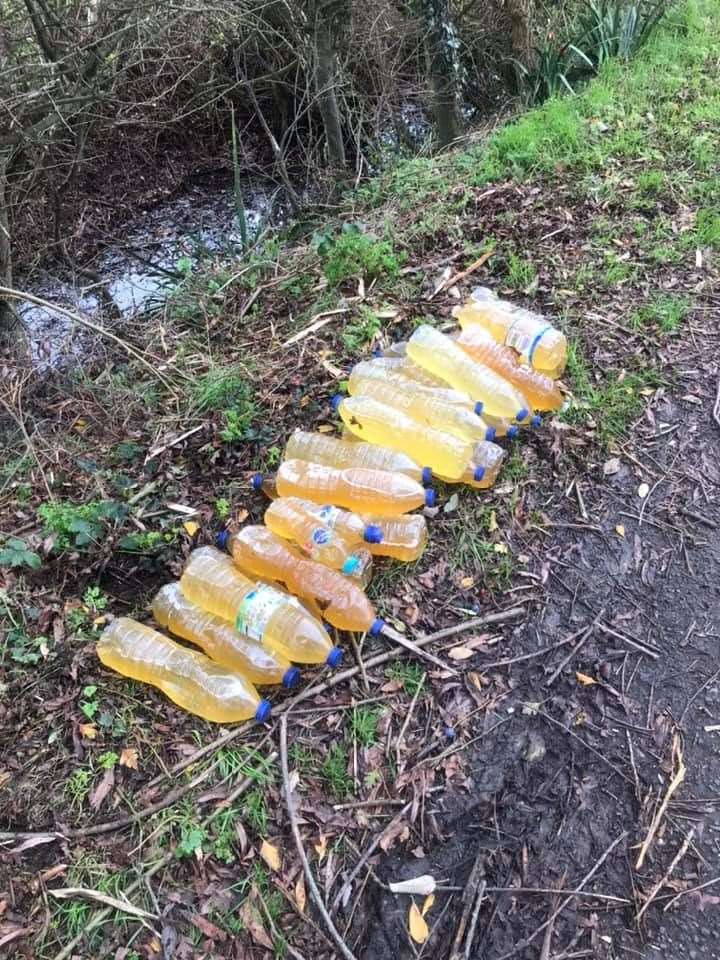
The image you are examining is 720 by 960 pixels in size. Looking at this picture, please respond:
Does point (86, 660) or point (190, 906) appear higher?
point (86, 660)

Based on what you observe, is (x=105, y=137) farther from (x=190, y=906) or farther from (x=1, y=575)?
(x=190, y=906)

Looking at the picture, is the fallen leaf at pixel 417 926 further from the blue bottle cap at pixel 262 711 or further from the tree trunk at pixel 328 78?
the tree trunk at pixel 328 78

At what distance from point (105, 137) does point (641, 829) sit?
687 cm

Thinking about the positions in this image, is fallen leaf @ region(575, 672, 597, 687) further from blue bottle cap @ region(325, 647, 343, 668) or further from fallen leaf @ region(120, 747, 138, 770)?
fallen leaf @ region(120, 747, 138, 770)

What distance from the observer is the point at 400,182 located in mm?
5148

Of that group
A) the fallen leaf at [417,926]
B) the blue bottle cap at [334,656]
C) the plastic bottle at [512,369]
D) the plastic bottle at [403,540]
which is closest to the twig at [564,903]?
the fallen leaf at [417,926]

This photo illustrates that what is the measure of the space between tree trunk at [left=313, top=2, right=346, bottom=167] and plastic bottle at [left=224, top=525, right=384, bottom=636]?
15.2ft

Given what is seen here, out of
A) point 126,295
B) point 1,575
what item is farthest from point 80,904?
point 126,295

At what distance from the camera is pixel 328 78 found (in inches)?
224

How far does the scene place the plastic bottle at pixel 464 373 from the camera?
119 inches

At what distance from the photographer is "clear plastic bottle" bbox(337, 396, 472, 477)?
276 centimetres

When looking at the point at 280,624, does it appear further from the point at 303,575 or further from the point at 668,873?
the point at 668,873

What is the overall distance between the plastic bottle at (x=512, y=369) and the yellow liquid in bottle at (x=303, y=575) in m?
1.30

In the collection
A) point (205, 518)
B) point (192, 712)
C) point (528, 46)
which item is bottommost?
point (192, 712)
